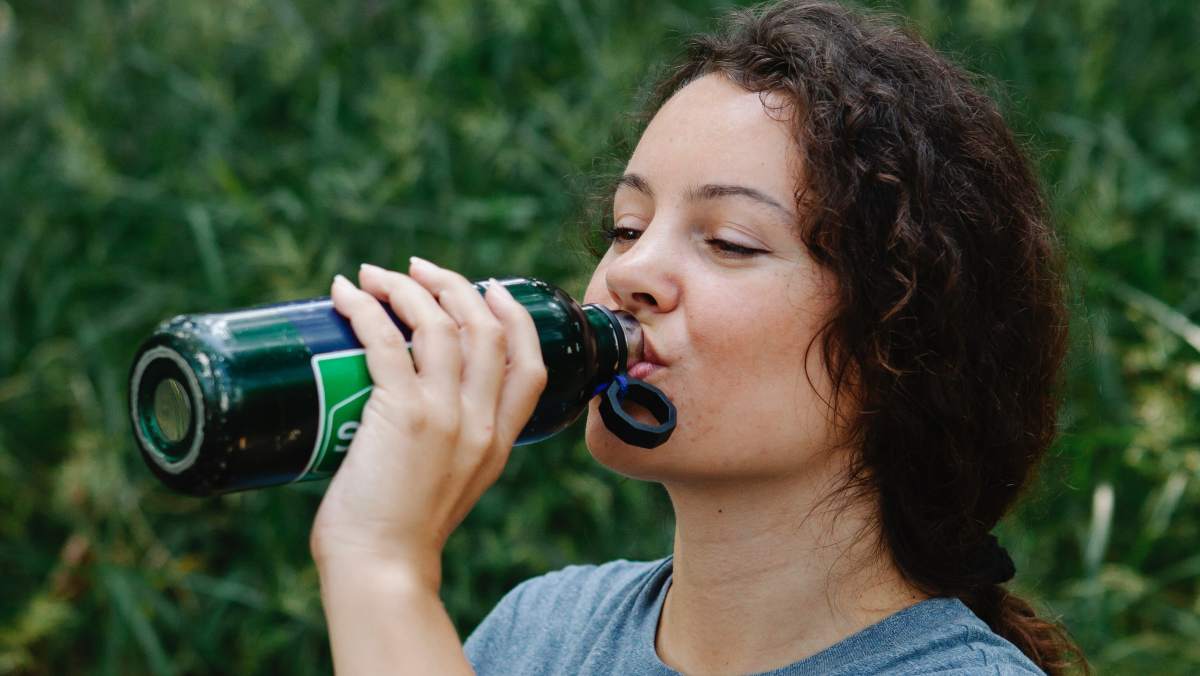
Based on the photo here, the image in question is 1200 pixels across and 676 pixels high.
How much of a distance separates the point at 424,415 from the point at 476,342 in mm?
97

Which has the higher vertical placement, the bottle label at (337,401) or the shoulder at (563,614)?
the bottle label at (337,401)

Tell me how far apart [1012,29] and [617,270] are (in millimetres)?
2722

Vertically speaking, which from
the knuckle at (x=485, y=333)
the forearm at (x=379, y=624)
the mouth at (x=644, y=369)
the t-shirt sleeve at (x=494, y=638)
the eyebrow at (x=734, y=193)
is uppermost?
the eyebrow at (x=734, y=193)

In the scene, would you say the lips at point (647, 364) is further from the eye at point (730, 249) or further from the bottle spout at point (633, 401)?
the eye at point (730, 249)

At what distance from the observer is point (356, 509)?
1.20 m

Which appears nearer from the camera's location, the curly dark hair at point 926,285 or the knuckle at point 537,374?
the knuckle at point 537,374

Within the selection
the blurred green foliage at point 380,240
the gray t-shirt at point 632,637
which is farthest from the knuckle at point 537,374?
the blurred green foliage at point 380,240

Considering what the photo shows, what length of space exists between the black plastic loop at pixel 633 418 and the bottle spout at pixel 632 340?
0.04 meters

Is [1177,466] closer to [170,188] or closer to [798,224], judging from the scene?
[798,224]

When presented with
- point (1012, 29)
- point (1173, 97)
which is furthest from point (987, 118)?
point (1173, 97)

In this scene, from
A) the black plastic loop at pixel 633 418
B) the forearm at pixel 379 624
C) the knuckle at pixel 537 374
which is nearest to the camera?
the forearm at pixel 379 624

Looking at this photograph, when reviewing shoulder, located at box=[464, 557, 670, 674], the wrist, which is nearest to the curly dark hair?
shoulder, located at box=[464, 557, 670, 674]

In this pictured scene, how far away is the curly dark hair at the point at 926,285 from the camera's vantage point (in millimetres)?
1528

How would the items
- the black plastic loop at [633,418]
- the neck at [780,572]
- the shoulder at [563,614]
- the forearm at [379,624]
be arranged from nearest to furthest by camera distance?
1. the forearm at [379,624]
2. the black plastic loop at [633,418]
3. the neck at [780,572]
4. the shoulder at [563,614]
